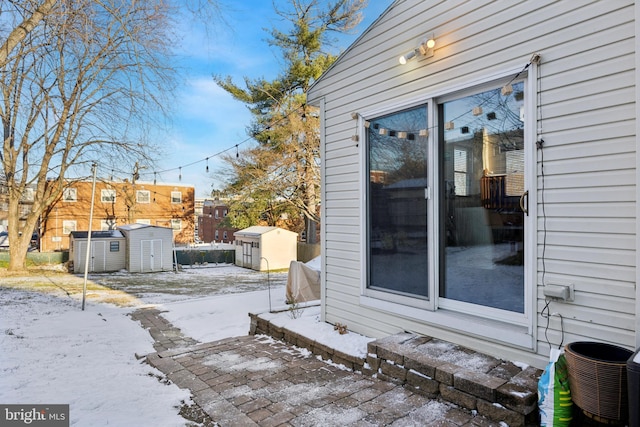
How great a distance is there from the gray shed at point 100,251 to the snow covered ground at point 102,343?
4625 mm

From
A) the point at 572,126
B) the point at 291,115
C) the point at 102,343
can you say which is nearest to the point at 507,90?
the point at 572,126

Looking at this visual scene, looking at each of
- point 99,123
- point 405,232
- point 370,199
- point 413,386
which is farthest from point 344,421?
point 99,123

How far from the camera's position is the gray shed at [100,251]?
16.1 meters

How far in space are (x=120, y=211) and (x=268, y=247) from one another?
40.9 ft

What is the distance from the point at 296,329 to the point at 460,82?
2937 millimetres

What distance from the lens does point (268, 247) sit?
17625 mm

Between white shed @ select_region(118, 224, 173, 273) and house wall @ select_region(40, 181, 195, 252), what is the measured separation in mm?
3980

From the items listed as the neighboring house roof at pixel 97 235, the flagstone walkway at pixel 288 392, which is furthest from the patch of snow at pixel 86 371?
the neighboring house roof at pixel 97 235

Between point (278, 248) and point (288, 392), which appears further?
point (278, 248)

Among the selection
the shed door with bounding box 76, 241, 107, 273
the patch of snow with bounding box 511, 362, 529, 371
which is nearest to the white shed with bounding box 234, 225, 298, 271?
the shed door with bounding box 76, 241, 107, 273

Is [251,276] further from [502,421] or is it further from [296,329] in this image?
[502,421]

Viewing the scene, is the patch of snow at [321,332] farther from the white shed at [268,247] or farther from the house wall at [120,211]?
the house wall at [120,211]

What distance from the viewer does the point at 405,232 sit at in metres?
3.46

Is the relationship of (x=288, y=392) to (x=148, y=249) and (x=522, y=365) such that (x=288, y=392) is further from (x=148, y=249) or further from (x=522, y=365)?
(x=148, y=249)
